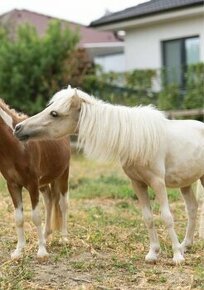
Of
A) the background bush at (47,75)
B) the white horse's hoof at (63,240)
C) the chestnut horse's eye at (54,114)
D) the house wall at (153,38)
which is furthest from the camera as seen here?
the background bush at (47,75)

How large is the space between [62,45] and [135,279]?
13.9 meters

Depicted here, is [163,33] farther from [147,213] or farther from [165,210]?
[165,210]

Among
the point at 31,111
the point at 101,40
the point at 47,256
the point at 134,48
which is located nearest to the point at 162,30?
the point at 134,48

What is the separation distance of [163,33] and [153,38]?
436 mm

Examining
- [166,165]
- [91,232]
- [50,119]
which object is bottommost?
[91,232]

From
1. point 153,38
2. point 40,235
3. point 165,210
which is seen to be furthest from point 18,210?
point 153,38

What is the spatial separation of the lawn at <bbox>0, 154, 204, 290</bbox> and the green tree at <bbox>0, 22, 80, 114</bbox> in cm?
861

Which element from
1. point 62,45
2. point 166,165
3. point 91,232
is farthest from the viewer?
point 62,45

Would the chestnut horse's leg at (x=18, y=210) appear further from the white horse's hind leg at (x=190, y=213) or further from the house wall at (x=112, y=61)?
the house wall at (x=112, y=61)

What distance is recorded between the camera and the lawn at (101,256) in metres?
5.09

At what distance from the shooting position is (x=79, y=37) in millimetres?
18969

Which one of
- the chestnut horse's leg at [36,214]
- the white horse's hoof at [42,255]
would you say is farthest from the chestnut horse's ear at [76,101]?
the white horse's hoof at [42,255]

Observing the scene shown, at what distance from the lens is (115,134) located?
545 cm

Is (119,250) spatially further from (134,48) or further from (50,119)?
(134,48)
